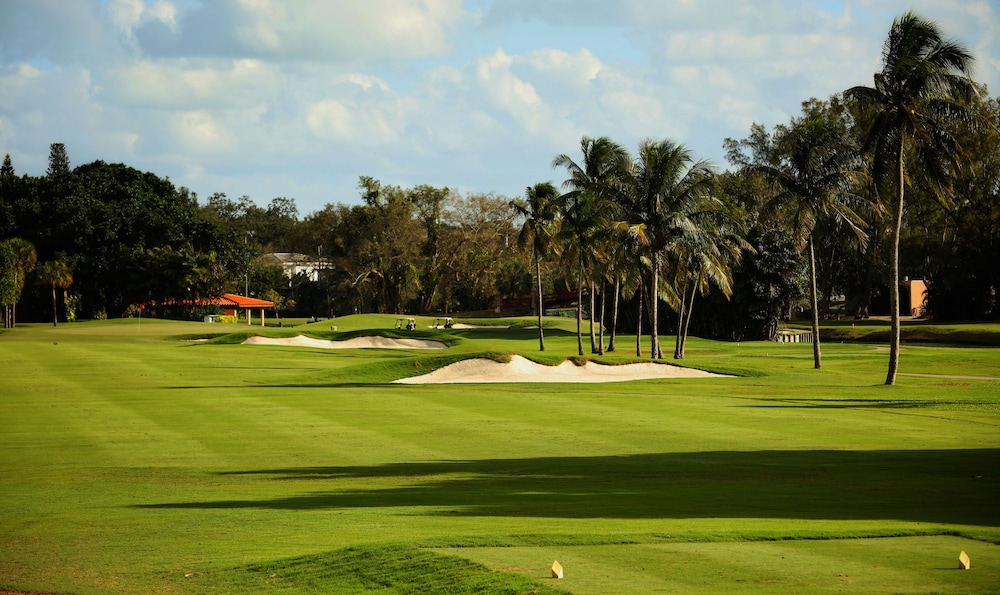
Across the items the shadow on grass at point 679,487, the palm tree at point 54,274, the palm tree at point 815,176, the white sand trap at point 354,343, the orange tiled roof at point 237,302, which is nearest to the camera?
the shadow on grass at point 679,487

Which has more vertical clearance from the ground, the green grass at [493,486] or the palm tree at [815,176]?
the palm tree at [815,176]

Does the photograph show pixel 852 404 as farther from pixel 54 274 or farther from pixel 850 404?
pixel 54 274

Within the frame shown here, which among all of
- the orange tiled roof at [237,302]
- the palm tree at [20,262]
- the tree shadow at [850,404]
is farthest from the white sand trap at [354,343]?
the orange tiled roof at [237,302]

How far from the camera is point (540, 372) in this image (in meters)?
39.6

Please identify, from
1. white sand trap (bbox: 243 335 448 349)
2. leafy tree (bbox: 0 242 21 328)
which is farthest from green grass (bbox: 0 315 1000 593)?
leafy tree (bbox: 0 242 21 328)

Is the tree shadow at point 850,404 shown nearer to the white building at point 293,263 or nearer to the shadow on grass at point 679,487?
the shadow on grass at point 679,487

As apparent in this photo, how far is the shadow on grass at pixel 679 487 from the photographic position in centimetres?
1271

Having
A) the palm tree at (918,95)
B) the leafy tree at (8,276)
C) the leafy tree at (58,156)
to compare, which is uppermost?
the leafy tree at (58,156)

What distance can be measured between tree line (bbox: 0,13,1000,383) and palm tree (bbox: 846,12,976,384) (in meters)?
0.07

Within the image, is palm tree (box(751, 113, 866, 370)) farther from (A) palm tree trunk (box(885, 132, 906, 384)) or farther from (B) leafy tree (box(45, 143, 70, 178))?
(B) leafy tree (box(45, 143, 70, 178))

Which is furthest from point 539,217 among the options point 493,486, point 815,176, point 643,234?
point 493,486

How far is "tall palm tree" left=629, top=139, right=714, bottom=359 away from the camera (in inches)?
1873

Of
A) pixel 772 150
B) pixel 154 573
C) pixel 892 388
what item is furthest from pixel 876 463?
pixel 772 150

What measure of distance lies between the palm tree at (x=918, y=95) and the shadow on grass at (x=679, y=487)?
1720 cm
